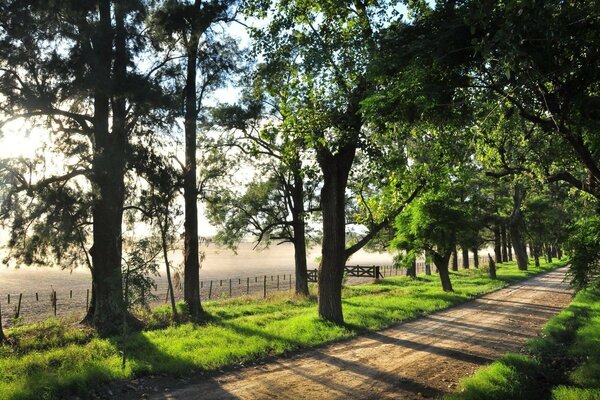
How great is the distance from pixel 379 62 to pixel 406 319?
10834 millimetres

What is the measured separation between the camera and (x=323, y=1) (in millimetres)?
11617

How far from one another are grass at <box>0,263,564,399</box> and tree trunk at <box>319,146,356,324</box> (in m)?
0.75

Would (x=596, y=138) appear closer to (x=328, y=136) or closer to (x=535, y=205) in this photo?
(x=328, y=136)

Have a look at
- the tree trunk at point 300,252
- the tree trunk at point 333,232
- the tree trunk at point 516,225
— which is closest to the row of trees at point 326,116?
the tree trunk at point 333,232

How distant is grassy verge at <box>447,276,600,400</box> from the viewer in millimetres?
7231

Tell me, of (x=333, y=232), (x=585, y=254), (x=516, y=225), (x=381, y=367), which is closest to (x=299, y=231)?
(x=333, y=232)

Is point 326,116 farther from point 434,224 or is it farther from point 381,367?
point 434,224

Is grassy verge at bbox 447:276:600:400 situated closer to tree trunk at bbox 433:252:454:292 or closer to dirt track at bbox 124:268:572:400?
dirt track at bbox 124:268:572:400

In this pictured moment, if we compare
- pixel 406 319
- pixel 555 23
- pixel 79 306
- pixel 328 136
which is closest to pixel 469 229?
pixel 406 319

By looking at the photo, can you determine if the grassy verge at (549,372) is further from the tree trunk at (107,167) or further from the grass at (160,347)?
the tree trunk at (107,167)

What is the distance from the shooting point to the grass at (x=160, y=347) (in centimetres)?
844

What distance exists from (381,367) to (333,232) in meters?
5.73

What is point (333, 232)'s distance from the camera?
1456 centimetres

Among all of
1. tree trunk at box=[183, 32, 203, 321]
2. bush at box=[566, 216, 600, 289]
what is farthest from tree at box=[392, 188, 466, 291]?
tree trunk at box=[183, 32, 203, 321]
